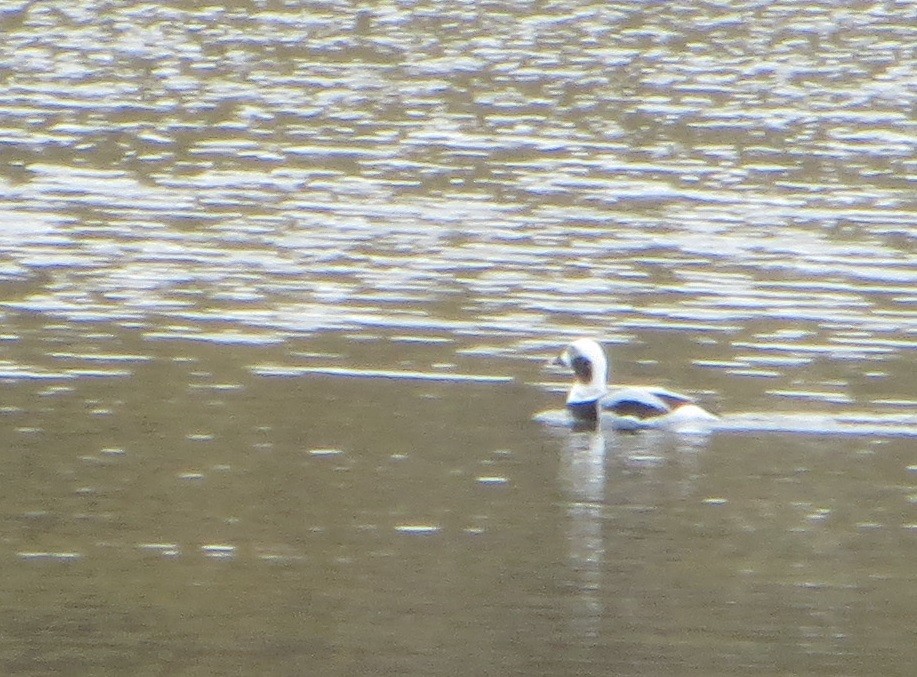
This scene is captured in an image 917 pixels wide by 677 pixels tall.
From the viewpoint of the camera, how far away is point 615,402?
16188 millimetres

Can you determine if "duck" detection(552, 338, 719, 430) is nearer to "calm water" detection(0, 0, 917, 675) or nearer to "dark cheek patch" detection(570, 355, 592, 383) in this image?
"dark cheek patch" detection(570, 355, 592, 383)

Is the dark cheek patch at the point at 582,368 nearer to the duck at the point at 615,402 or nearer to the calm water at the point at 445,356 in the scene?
the duck at the point at 615,402

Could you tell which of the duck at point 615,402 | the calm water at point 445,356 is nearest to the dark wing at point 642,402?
the duck at point 615,402

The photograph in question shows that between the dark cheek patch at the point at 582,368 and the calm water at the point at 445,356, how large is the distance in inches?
14.5

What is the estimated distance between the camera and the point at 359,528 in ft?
42.8

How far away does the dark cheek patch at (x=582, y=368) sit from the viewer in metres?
16.6

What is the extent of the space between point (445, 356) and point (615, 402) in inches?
73.2

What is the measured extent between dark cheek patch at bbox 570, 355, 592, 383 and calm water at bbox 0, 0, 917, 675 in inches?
14.5

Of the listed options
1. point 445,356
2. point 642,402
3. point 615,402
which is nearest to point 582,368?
point 615,402

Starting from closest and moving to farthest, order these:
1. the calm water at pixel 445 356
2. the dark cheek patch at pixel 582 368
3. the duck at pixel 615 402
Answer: the calm water at pixel 445 356, the duck at pixel 615 402, the dark cheek patch at pixel 582 368

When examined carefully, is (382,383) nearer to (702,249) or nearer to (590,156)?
(702,249)

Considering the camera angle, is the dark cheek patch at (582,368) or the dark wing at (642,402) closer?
the dark wing at (642,402)

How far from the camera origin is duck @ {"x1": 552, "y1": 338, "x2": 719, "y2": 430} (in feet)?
51.5

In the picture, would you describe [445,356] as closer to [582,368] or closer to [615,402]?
[582,368]
